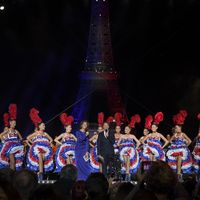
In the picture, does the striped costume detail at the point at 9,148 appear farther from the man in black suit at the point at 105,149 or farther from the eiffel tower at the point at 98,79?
the eiffel tower at the point at 98,79

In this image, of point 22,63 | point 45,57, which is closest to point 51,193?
point 22,63

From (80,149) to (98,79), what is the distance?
84.8ft

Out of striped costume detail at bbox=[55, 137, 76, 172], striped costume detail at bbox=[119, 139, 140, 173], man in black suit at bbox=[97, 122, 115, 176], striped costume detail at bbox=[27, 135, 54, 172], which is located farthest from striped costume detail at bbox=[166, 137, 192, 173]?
striped costume detail at bbox=[27, 135, 54, 172]

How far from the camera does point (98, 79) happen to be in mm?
39969

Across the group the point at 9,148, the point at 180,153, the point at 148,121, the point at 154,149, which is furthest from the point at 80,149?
the point at 180,153

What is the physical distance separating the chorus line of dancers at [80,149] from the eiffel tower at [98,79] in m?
21.3

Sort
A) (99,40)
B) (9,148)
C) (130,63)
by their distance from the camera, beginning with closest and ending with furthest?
1. (9,148)
2. (130,63)
3. (99,40)

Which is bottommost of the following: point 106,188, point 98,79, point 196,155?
point 106,188

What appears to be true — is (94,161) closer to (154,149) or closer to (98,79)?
(154,149)

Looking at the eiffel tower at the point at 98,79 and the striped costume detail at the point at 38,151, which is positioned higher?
the eiffel tower at the point at 98,79

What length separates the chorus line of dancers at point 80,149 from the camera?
1385 centimetres

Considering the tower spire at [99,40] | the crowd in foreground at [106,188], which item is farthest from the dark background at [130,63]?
the crowd in foreground at [106,188]

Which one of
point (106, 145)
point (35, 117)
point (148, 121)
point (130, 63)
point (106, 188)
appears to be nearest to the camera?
point (106, 188)

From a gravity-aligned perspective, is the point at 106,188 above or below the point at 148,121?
below
